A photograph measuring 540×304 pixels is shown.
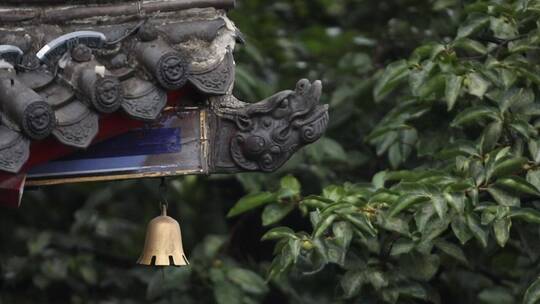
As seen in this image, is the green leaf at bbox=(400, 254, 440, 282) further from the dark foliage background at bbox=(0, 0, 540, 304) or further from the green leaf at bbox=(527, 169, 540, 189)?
the green leaf at bbox=(527, 169, 540, 189)

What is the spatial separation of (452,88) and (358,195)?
0.47m

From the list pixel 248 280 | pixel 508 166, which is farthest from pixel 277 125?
pixel 248 280

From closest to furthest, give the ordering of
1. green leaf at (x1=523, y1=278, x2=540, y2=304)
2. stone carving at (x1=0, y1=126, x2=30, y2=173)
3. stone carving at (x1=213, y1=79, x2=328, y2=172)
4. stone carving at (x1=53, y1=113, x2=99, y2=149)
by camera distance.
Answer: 1. stone carving at (x1=0, y1=126, x2=30, y2=173)
2. stone carving at (x1=53, y1=113, x2=99, y2=149)
3. stone carving at (x1=213, y1=79, x2=328, y2=172)
4. green leaf at (x1=523, y1=278, x2=540, y2=304)

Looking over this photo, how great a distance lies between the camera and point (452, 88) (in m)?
5.31

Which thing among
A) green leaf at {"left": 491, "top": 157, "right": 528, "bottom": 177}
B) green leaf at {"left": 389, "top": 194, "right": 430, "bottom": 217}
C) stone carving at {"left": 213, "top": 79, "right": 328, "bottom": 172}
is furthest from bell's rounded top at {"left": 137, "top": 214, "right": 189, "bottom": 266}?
green leaf at {"left": 491, "top": 157, "right": 528, "bottom": 177}

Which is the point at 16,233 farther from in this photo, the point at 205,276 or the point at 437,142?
the point at 437,142

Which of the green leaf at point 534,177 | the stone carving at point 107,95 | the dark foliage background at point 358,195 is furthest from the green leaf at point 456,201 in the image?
the stone carving at point 107,95

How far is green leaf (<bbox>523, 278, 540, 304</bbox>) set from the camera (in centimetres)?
490

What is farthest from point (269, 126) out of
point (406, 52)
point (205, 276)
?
point (406, 52)

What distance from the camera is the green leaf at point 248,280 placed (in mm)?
5984

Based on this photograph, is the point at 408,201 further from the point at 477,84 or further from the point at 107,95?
the point at 107,95

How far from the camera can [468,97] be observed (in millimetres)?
5488

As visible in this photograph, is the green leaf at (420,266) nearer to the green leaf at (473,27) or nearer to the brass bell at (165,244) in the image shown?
the green leaf at (473,27)

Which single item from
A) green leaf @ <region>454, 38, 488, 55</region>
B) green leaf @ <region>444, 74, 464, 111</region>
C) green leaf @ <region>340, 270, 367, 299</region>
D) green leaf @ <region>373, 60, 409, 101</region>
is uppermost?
green leaf @ <region>454, 38, 488, 55</region>
